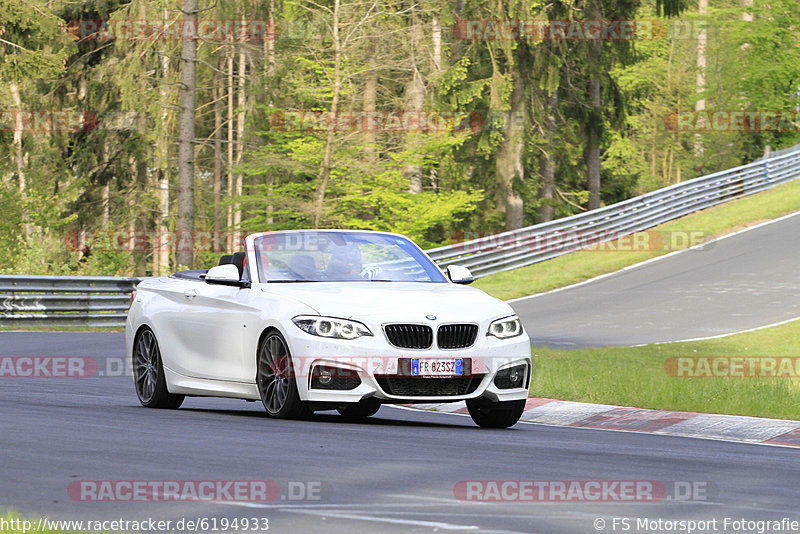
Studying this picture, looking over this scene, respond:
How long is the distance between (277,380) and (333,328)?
30.1 inches

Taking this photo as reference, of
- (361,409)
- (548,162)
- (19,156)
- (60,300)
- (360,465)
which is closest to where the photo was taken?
(360,465)

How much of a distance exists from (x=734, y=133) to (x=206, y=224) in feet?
84.1

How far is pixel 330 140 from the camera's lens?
4025cm

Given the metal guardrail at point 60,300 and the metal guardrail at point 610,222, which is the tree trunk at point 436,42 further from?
the metal guardrail at point 60,300

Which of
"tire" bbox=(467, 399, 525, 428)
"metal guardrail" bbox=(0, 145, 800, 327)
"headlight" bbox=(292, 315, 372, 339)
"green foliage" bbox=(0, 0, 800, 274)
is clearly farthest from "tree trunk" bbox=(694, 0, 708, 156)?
"headlight" bbox=(292, 315, 372, 339)

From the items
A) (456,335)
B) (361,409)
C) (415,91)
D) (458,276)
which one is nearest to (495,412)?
(456,335)

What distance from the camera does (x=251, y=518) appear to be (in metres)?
6.57

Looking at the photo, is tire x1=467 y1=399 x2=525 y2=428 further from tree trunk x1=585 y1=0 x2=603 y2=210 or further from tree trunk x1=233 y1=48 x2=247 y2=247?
tree trunk x1=585 y1=0 x2=603 y2=210

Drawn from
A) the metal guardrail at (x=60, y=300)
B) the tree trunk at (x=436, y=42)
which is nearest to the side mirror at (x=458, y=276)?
the metal guardrail at (x=60, y=300)

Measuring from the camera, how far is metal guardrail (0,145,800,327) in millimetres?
26750

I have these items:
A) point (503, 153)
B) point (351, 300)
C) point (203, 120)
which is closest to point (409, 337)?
point (351, 300)

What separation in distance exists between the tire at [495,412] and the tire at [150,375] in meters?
2.93

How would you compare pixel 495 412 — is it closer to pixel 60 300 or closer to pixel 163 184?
pixel 60 300

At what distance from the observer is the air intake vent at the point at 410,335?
10859 mm
